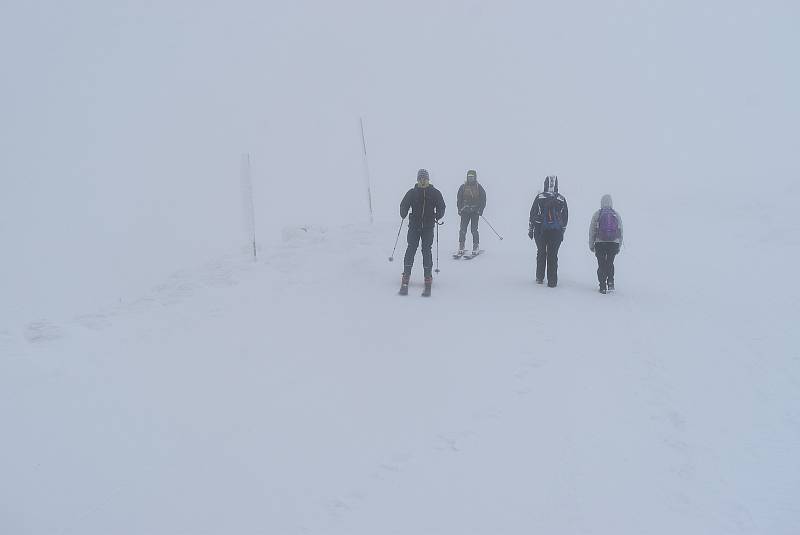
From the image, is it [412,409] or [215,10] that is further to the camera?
[215,10]

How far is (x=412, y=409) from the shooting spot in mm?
7262

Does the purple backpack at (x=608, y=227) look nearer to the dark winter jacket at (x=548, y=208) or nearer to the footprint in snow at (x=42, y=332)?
the dark winter jacket at (x=548, y=208)

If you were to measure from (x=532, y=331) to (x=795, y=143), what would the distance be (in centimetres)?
3845

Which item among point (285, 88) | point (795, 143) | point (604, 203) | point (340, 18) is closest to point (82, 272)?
point (604, 203)

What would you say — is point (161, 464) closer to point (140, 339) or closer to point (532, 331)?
point (140, 339)

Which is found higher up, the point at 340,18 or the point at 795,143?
→ the point at 340,18

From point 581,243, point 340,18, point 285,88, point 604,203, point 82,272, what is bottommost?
A: point 82,272

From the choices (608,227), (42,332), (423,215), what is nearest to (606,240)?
(608,227)

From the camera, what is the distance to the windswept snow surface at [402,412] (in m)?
5.54

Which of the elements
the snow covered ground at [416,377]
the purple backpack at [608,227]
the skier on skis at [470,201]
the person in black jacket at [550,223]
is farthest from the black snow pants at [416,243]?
the skier on skis at [470,201]

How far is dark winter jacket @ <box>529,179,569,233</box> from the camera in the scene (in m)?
12.2

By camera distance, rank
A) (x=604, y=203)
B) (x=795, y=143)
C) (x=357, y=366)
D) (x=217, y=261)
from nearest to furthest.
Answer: (x=357, y=366) < (x=604, y=203) < (x=217, y=261) < (x=795, y=143)

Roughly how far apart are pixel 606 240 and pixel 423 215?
341cm

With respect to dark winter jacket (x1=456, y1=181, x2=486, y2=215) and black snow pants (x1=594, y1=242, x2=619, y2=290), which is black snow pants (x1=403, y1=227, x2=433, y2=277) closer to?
black snow pants (x1=594, y1=242, x2=619, y2=290)
